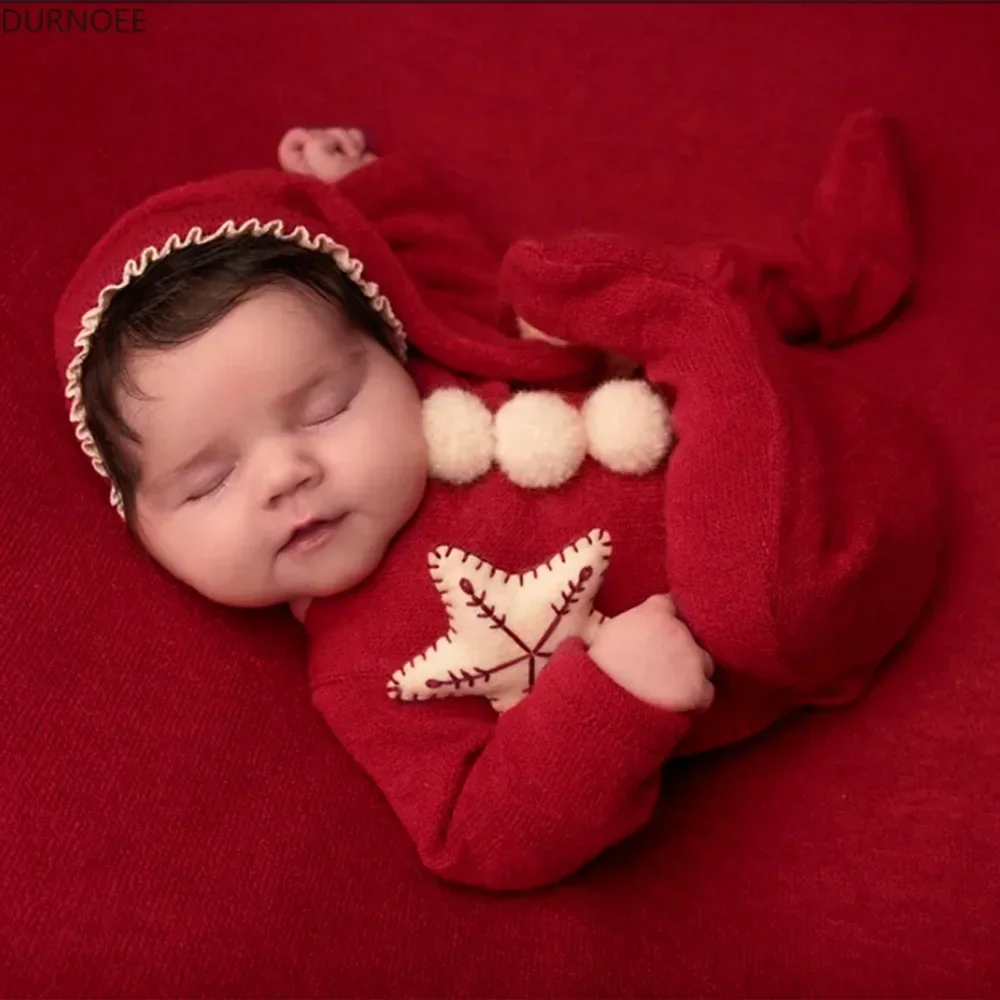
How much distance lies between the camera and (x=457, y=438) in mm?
899

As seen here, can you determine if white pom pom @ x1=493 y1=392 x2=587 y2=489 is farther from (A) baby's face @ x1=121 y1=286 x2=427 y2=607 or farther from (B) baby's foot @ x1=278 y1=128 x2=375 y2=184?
(B) baby's foot @ x1=278 y1=128 x2=375 y2=184

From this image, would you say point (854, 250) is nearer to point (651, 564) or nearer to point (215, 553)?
point (651, 564)

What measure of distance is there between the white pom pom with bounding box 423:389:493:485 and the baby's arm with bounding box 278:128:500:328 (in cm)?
14

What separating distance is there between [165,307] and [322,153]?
38cm

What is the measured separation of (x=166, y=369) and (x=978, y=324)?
2.20 feet

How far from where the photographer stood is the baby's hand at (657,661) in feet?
2.69

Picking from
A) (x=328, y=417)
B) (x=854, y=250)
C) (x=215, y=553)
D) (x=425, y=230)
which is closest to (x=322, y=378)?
(x=328, y=417)

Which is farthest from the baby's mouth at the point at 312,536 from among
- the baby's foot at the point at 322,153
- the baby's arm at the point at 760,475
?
the baby's foot at the point at 322,153

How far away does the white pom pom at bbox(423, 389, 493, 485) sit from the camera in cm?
90

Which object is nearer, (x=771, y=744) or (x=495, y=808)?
(x=495, y=808)

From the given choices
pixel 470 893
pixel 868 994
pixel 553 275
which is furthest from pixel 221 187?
pixel 868 994

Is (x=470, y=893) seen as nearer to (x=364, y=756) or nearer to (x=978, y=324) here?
(x=364, y=756)

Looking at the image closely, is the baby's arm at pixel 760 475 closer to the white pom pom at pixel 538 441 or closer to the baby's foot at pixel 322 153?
Result: the white pom pom at pixel 538 441

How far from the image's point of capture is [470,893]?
2.87ft
